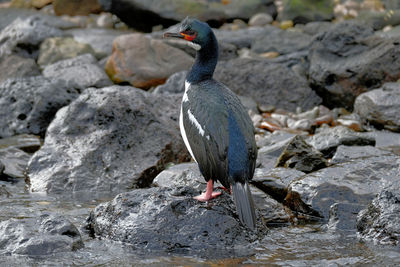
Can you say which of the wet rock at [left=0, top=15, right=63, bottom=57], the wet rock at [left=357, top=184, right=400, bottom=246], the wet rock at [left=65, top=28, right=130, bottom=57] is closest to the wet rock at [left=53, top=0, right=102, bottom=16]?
the wet rock at [left=65, top=28, right=130, bottom=57]

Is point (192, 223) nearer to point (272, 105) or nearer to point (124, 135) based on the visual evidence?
point (124, 135)

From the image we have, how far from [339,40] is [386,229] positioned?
7.09 m

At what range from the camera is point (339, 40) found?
12.1 metres

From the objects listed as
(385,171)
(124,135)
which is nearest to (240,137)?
(385,171)

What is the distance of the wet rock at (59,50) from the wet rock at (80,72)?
38.3 inches

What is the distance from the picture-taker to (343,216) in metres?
6.22

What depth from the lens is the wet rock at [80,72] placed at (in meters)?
11.9

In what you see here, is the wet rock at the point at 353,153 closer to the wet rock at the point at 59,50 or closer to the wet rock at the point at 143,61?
the wet rock at the point at 143,61

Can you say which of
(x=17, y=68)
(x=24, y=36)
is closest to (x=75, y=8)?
(x=24, y=36)

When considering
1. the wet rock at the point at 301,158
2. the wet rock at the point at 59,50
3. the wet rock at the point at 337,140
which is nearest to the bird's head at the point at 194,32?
the wet rock at the point at 301,158

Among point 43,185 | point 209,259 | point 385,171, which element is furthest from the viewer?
point 43,185

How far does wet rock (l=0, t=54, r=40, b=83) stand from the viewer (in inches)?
494

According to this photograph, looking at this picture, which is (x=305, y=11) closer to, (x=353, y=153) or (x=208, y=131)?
(x=353, y=153)

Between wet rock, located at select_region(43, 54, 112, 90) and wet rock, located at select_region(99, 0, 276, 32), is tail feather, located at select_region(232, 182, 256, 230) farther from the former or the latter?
wet rock, located at select_region(99, 0, 276, 32)
